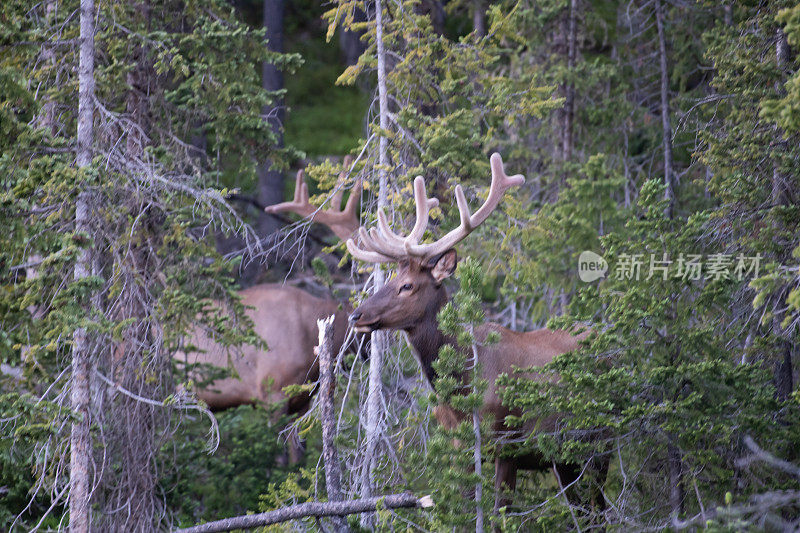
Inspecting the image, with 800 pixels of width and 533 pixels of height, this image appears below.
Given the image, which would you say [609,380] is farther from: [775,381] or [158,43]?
[158,43]

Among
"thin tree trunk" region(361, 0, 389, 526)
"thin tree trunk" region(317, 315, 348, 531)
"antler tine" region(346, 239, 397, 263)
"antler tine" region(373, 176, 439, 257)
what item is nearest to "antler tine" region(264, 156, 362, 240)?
"thin tree trunk" region(361, 0, 389, 526)

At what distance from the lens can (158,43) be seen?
28.1 feet

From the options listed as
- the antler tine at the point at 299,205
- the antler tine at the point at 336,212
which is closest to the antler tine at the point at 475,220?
the antler tine at the point at 336,212

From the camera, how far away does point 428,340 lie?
785 centimetres

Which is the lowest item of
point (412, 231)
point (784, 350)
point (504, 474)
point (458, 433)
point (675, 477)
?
point (504, 474)

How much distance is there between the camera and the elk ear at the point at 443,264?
785 centimetres

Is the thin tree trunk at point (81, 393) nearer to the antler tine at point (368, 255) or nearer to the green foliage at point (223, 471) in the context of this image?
the green foliage at point (223, 471)

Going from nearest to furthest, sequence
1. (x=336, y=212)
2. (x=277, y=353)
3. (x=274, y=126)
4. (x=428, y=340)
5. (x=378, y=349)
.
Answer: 1. (x=428, y=340)
2. (x=378, y=349)
3. (x=336, y=212)
4. (x=277, y=353)
5. (x=274, y=126)

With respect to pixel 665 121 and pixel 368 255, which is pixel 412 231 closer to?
pixel 368 255

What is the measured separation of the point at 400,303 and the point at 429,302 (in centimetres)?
29

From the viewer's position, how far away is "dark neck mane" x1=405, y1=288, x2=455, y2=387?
7.84m

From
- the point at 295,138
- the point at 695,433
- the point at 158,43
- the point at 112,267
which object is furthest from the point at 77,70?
the point at 295,138

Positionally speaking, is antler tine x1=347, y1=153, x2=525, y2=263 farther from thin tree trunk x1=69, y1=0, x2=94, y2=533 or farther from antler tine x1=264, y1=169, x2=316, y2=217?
antler tine x1=264, y1=169, x2=316, y2=217

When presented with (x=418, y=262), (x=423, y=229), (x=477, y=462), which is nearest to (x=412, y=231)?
(x=423, y=229)
